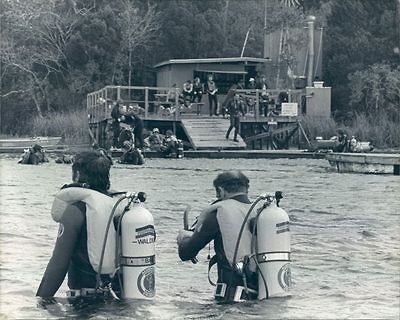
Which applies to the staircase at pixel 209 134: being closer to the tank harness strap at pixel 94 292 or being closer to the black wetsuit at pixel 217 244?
the black wetsuit at pixel 217 244

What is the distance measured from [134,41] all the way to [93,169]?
44.7 m

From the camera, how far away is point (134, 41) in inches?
2045

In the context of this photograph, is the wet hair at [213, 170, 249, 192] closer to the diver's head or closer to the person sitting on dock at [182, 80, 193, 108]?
the diver's head

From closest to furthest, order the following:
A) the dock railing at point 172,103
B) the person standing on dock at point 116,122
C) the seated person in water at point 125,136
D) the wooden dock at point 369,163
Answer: the wooden dock at point 369,163 < the seated person in water at point 125,136 < the person standing on dock at point 116,122 < the dock railing at point 172,103

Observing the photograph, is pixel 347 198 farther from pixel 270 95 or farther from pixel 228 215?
pixel 270 95

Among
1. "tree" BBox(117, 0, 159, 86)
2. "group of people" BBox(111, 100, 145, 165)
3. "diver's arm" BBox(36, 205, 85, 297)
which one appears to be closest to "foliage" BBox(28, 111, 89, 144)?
"tree" BBox(117, 0, 159, 86)

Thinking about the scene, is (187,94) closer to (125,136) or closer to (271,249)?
(125,136)

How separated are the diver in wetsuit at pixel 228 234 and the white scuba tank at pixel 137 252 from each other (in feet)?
1.46

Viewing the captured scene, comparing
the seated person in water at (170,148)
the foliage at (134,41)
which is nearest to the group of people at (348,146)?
the seated person in water at (170,148)

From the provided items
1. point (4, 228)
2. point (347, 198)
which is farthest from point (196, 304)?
point (347, 198)

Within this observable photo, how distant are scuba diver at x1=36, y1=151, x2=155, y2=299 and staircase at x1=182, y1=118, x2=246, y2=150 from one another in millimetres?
26784

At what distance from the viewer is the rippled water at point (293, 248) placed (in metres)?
8.27

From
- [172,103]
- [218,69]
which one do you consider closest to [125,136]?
[172,103]

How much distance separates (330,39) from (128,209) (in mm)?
42481
